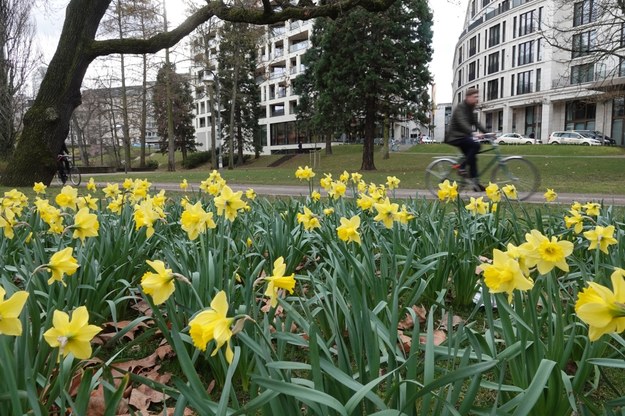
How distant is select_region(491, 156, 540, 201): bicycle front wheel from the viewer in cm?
769

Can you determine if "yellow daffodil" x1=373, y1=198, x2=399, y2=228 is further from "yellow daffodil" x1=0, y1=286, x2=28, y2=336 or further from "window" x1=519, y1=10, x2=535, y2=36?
"window" x1=519, y1=10, x2=535, y2=36

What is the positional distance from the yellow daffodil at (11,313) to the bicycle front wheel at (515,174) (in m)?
7.58

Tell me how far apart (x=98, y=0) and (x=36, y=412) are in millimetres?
12096

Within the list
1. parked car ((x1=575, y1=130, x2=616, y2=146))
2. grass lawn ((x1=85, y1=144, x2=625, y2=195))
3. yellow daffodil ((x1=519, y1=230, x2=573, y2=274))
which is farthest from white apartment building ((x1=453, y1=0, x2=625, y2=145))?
yellow daffodil ((x1=519, y1=230, x2=573, y2=274))

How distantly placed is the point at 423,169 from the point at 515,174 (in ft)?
52.7

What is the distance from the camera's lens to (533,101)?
51375 millimetres

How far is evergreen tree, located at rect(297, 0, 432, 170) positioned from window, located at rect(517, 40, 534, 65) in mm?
36575

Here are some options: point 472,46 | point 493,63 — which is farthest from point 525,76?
point 472,46

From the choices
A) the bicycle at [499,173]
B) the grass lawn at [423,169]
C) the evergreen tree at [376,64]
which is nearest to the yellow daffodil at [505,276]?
the bicycle at [499,173]

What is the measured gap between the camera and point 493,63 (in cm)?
5884

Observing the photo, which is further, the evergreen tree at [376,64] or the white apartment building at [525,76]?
the white apartment building at [525,76]

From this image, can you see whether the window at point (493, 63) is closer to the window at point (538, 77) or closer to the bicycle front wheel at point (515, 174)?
the window at point (538, 77)

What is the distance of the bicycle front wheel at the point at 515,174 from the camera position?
7.69m

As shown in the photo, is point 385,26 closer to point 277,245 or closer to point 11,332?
point 277,245
